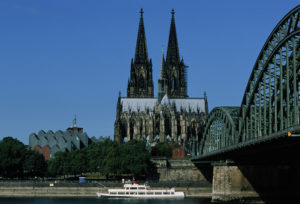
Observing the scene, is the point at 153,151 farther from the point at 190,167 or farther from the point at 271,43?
the point at 271,43

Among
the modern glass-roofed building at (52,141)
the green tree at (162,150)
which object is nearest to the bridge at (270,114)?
the green tree at (162,150)

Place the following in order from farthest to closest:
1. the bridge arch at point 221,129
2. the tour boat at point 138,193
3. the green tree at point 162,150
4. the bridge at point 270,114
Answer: the green tree at point 162,150 < the tour boat at point 138,193 < the bridge arch at point 221,129 < the bridge at point 270,114

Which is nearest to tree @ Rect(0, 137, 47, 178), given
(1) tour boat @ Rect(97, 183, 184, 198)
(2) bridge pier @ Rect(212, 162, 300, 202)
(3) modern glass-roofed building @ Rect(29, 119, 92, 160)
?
(1) tour boat @ Rect(97, 183, 184, 198)

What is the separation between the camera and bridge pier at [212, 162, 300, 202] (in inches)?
3223

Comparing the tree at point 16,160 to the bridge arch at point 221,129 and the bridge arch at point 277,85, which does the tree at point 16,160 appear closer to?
the bridge arch at point 221,129

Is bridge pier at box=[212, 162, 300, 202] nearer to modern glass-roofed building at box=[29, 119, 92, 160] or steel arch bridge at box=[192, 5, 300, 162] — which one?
steel arch bridge at box=[192, 5, 300, 162]

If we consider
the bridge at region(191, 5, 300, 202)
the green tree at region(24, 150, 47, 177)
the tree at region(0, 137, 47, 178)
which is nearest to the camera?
the bridge at region(191, 5, 300, 202)

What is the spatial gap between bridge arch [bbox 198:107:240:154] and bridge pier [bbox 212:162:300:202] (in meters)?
4.08

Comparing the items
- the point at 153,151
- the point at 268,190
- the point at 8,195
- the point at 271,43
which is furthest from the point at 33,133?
the point at 271,43

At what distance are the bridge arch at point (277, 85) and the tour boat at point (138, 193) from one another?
87.7 feet

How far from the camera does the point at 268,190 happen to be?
8412 centimetres

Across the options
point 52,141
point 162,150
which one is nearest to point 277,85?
point 162,150

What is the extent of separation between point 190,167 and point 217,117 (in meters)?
39.8

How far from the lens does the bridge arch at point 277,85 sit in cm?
5541
